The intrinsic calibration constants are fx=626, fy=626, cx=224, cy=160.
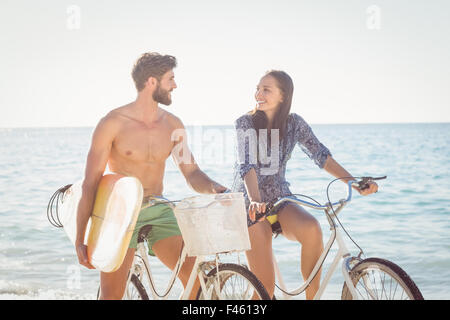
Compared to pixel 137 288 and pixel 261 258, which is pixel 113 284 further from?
pixel 261 258

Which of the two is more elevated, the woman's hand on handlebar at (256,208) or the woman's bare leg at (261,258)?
the woman's hand on handlebar at (256,208)

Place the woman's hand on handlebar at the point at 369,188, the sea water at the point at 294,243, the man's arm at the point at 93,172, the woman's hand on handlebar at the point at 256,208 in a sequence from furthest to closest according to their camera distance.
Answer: the sea water at the point at 294,243
the man's arm at the point at 93,172
the woman's hand on handlebar at the point at 369,188
the woman's hand on handlebar at the point at 256,208

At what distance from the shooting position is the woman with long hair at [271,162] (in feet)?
12.0

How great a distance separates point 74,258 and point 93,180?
6565 mm

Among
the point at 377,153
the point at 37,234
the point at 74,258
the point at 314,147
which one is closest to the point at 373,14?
the point at 314,147

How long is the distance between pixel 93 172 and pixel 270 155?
110 centimetres

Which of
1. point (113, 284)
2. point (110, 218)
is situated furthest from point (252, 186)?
point (113, 284)

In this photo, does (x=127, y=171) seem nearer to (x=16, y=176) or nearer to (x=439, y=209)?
(x=439, y=209)

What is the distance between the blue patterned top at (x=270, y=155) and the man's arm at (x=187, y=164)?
10.3 inches

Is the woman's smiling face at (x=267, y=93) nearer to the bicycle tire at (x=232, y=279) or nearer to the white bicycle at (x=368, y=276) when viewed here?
the white bicycle at (x=368, y=276)

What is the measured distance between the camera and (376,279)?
3.07 m

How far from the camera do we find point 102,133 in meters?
3.58

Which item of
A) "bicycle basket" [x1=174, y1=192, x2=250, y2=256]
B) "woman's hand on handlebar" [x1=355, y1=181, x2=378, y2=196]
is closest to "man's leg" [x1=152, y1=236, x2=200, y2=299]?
"bicycle basket" [x1=174, y1=192, x2=250, y2=256]

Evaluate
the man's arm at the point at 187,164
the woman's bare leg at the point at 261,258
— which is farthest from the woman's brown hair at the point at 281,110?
the woman's bare leg at the point at 261,258
